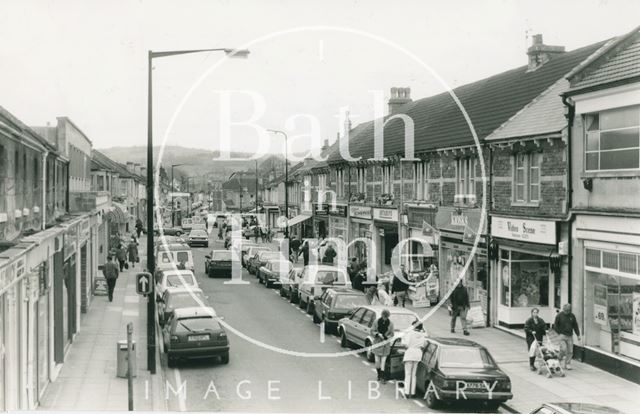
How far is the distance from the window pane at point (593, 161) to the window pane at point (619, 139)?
0.97 ft

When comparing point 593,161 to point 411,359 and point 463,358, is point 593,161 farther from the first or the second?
point 411,359

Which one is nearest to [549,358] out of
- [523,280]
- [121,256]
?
[523,280]

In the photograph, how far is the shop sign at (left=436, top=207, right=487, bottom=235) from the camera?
24.3 metres

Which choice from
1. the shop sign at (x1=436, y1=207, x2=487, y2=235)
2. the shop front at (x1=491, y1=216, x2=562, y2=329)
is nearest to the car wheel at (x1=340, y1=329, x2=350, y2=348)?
the shop front at (x1=491, y1=216, x2=562, y2=329)

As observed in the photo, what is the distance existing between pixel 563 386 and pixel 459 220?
407 inches

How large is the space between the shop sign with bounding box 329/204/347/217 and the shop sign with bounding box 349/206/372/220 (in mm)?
956

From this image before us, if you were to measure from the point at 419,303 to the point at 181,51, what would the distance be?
46.2 feet

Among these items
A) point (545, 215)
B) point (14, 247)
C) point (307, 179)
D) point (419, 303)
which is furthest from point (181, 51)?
point (307, 179)

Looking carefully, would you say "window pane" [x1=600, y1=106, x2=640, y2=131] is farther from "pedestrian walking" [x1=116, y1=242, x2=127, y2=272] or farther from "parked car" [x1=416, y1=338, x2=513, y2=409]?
"pedestrian walking" [x1=116, y1=242, x2=127, y2=272]

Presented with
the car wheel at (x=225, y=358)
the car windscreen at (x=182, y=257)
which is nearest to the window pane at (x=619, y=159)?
the car wheel at (x=225, y=358)

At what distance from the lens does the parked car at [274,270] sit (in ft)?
105

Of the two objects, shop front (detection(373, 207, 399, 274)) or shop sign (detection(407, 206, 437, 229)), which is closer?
shop sign (detection(407, 206, 437, 229))

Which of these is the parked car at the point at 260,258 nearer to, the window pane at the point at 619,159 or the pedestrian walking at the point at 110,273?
the pedestrian walking at the point at 110,273

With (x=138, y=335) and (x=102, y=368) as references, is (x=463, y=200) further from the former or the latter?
(x=102, y=368)
